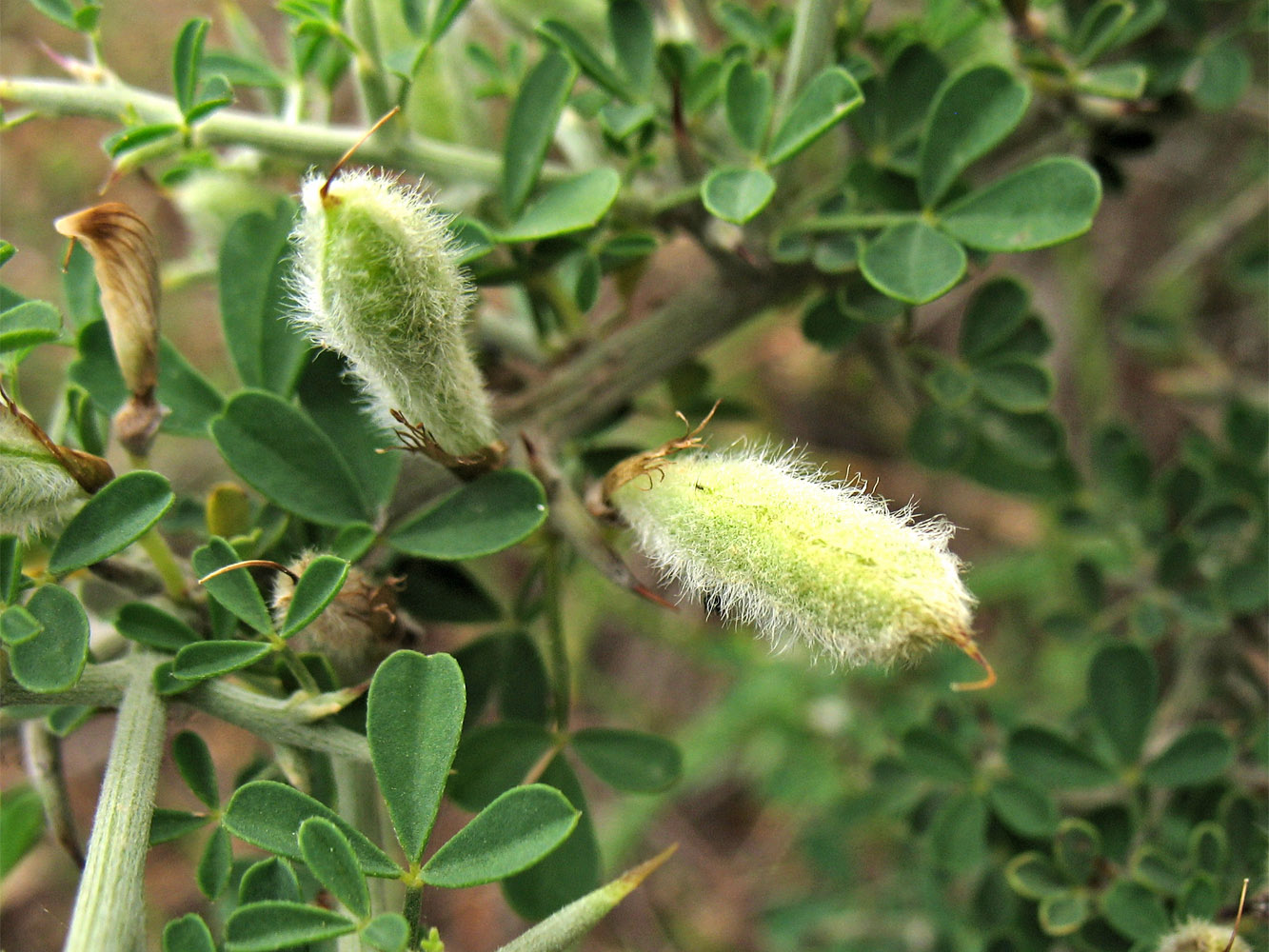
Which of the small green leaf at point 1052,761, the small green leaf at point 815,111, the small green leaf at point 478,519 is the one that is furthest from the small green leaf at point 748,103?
the small green leaf at point 1052,761

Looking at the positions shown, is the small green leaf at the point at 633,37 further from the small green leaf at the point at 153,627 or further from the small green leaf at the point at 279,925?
the small green leaf at the point at 279,925

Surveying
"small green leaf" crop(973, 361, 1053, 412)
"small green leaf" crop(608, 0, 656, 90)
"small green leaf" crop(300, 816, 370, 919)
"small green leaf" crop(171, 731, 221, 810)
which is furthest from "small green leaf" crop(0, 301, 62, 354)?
"small green leaf" crop(973, 361, 1053, 412)

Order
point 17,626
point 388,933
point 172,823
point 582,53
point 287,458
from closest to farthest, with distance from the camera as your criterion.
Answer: point 388,933, point 17,626, point 172,823, point 287,458, point 582,53

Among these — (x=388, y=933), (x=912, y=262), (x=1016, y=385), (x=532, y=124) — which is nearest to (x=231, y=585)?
(x=388, y=933)

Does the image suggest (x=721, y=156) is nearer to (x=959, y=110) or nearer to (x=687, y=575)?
(x=959, y=110)

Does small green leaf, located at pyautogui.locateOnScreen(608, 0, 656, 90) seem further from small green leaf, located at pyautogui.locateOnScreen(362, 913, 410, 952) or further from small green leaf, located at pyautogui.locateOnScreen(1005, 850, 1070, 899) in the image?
small green leaf, located at pyautogui.locateOnScreen(1005, 850, 1070, 899)

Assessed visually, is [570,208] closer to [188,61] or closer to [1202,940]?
[188,61]

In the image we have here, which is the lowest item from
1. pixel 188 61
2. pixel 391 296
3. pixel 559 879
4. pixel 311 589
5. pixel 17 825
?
pixel 559 879
